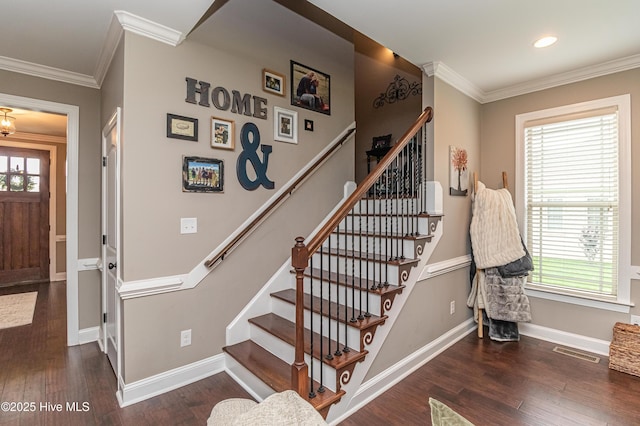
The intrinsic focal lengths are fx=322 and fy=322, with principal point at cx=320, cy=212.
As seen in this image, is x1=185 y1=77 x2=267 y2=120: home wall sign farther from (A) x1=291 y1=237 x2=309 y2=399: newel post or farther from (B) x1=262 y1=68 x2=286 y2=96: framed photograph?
(A) x1=291 y1=237 x2=309 y2=399: newel post

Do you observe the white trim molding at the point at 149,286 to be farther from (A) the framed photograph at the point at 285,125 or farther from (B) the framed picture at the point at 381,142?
(B) the framed picture at the point at 381,142

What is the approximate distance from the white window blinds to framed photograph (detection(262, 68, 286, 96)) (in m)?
2.51

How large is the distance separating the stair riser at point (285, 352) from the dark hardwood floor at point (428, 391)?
0.31 m

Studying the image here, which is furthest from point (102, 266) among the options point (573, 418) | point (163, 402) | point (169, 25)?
point (573, 418)

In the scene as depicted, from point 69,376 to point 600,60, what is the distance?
5081mm

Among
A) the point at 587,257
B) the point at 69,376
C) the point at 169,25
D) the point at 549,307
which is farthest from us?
the point at 549,307

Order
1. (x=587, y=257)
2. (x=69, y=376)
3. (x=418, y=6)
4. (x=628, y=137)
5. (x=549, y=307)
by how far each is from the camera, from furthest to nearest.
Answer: (x=549, y=307) → (x=587, y=257) → (x=628, y=137) → (x=69, y=376) → (x=418, y=6)

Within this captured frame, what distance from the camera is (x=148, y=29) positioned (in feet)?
7.02

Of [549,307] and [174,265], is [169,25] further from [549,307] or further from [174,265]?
[549,307]

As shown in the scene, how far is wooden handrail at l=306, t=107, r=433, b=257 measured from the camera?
1939 mm

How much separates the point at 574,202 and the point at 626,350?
129 centimetres

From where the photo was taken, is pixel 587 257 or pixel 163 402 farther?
pixel 587 257

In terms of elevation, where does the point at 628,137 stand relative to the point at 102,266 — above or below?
above

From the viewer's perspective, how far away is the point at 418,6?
1.98 metres
